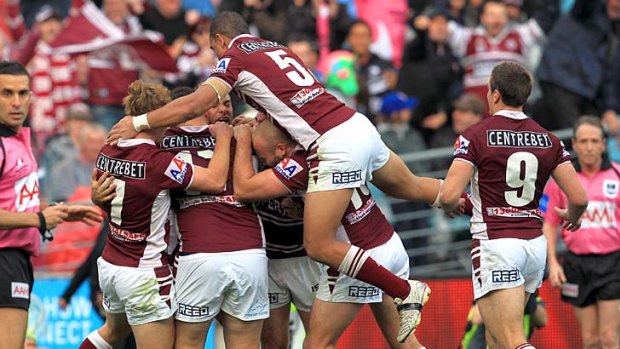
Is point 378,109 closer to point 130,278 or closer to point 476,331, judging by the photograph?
point 476,331

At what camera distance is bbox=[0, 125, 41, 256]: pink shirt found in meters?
9.34

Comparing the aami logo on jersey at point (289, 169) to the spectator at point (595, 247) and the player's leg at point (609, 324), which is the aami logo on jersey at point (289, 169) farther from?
the player's leg at point (609, 324)

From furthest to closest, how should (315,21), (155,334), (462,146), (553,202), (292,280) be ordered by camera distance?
(315,21) < (553,202) < (292,280) < (462,146) < (155,334)

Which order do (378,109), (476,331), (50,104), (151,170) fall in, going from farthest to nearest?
(50,104) → (378,109) → (476,331) → (151,170)

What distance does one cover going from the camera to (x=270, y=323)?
967cm

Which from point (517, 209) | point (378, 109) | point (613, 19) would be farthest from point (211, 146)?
point (613, 19)

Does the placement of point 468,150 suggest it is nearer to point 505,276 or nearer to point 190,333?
point 505,276

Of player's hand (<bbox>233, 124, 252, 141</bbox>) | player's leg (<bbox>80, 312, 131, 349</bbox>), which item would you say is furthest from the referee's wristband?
player's leg (<bbox>80, 312, 131, 349</bbox>)

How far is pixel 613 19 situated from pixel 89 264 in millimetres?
7421

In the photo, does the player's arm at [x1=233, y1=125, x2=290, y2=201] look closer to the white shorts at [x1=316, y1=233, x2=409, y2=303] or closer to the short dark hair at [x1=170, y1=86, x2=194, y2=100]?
the short dark hair at [x1=170, y1=86, x2=194, y2=100]

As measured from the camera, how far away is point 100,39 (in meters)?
16.2

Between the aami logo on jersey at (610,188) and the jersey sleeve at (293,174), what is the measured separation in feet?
12.4

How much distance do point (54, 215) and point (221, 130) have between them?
4.56ft

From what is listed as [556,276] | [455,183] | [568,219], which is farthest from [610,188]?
[455,183]
